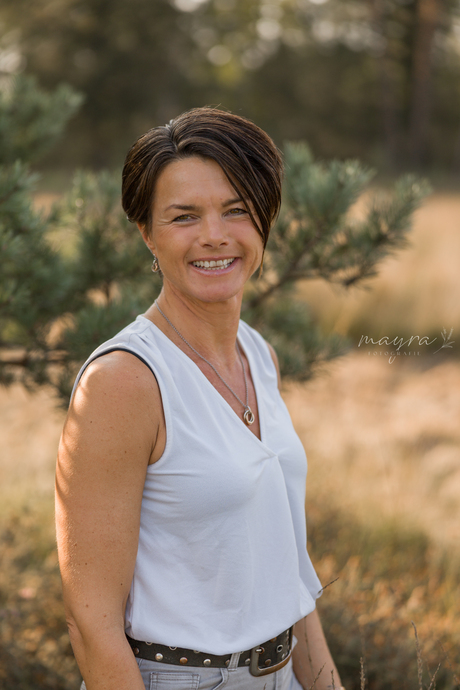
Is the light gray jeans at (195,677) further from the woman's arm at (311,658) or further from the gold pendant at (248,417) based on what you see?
the gold pendant at (248,417)

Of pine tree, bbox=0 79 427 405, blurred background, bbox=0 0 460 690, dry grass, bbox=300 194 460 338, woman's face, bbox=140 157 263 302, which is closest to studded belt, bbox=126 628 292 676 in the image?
blurred background, bbox=0 0 460 690

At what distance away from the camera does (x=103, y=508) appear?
1.10 meters

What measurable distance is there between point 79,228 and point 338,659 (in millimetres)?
2089

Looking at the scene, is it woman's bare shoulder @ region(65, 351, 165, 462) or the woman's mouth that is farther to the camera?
the woman's mouth

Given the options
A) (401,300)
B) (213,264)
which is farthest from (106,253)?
Answer: (401,300)

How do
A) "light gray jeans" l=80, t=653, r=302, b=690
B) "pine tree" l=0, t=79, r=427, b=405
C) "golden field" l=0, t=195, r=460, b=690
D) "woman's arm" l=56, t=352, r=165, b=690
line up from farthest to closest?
"golden field" l=0, t=195, r=460, b=690
"pine tree" l=0, t=79, r=427, b=405
"light gray jeans" l=80, t=653, r=302, b=690
"woman's arm" l=56, t=352, r=165, b=690

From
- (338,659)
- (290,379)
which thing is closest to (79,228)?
(290,379)

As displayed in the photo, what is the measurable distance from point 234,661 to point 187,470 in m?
0.44

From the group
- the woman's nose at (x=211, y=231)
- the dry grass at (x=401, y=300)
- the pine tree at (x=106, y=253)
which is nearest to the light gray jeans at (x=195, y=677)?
the woman's nose at (x=211, y=231)

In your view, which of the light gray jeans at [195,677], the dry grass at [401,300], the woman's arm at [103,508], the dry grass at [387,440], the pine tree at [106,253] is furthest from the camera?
the dry grass at [401,300]

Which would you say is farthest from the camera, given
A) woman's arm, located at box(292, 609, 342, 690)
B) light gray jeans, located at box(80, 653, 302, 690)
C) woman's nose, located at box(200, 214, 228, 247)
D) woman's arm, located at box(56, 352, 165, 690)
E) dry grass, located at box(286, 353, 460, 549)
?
dry grass, located at box(286, 353, 460, 549)

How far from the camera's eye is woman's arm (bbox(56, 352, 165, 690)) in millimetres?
1095

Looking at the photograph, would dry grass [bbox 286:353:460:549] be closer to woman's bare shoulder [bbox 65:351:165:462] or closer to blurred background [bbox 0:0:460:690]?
blurred background [bbox 0:0:460:690]

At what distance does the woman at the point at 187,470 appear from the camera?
111 cm
